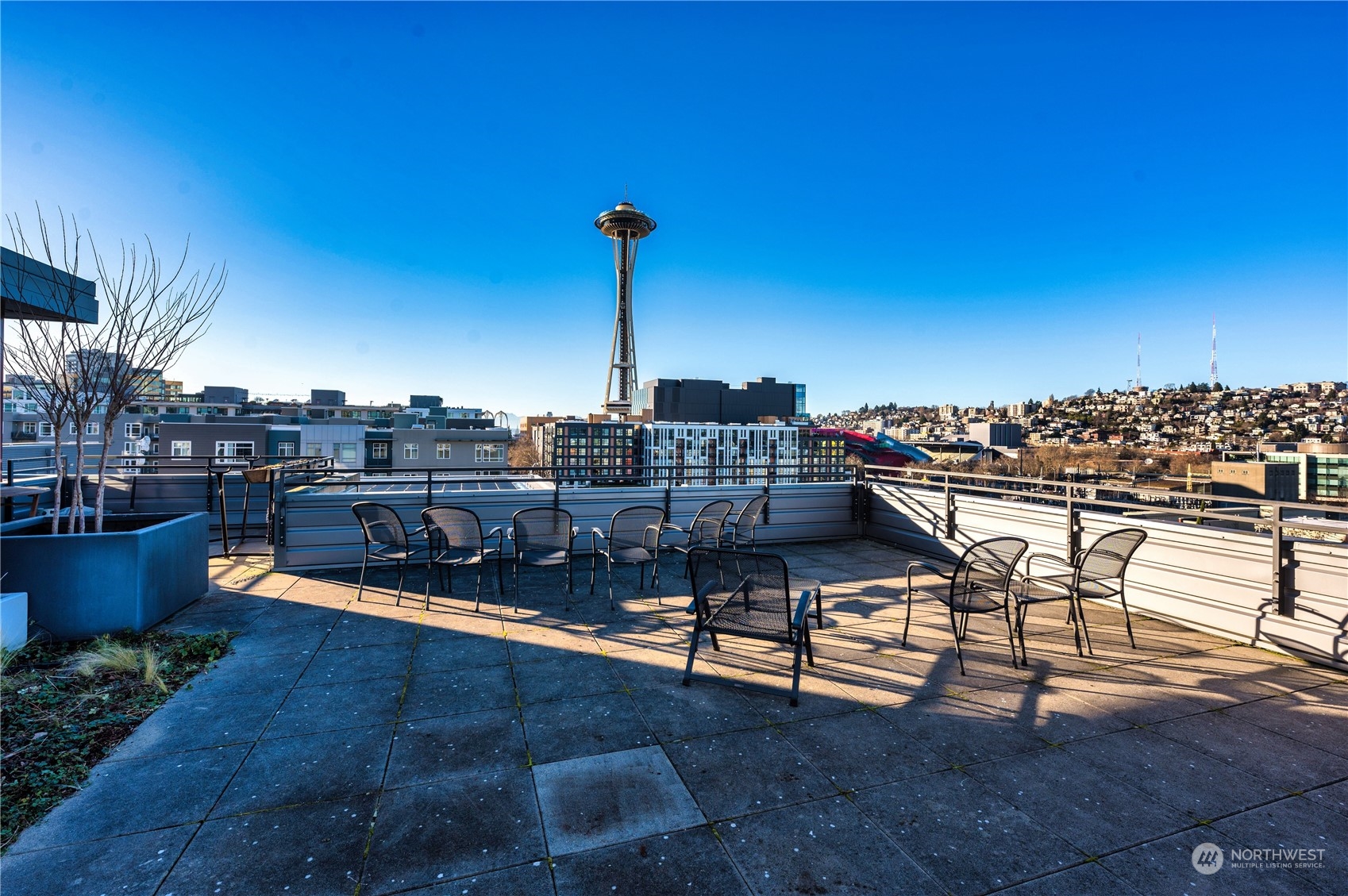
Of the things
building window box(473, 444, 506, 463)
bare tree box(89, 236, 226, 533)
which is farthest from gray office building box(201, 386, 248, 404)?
bare tree box(89, 236, 226, 533)

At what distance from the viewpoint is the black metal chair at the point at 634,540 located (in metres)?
5.18

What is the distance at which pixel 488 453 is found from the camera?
45.4 meters

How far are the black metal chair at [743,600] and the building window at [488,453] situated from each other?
43525 millimetres

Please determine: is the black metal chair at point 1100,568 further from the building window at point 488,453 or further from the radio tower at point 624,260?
the radio tower at point 624,260

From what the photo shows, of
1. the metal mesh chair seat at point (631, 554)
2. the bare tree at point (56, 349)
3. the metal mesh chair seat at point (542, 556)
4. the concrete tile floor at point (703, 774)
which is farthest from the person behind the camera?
the metal mesh chair seat at point (631, 554)

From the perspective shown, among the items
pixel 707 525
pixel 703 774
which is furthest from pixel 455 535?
pixel 703 774

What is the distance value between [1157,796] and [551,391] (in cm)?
8756

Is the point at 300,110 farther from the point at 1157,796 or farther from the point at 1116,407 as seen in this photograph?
the point at 1116,407

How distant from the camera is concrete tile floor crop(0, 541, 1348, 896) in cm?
186

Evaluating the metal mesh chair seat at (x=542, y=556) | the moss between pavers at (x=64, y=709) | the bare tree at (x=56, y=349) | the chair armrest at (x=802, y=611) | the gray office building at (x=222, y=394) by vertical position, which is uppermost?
the gray office building at (x=222, y=394)

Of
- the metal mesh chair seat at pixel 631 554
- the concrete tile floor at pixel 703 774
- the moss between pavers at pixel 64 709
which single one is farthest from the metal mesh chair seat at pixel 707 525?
the moss between pavers at pixel 64 709

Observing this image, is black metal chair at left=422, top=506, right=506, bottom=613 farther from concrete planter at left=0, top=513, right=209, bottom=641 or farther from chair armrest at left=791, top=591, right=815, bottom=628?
chair armrest at left=791, top=591, right=815, bottom=628

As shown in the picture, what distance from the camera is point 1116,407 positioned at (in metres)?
45.7

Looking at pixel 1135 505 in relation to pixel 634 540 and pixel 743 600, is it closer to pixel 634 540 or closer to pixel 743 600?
pixel 743 600
